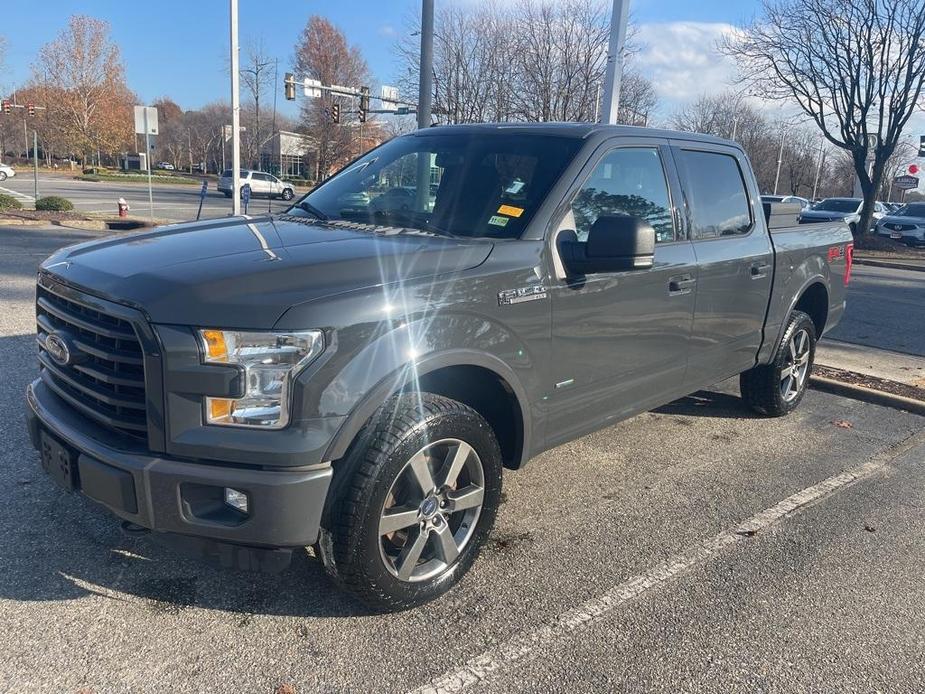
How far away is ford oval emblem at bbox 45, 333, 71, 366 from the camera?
2803 mm

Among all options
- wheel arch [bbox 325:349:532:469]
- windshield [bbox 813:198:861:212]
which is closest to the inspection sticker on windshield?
wheel arch [bbox 325:349:532:469]

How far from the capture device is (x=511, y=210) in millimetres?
3432

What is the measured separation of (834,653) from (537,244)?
1999mm

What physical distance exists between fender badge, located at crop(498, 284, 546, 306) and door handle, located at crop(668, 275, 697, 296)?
3.57ft

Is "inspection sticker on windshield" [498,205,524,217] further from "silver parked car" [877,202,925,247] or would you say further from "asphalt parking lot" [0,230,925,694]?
"silver parked car" [877,202,925,247]

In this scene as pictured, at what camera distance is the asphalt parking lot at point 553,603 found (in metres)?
2.58

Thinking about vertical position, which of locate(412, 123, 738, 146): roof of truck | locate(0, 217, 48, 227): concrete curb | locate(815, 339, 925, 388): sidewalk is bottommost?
locate(815, 339, 925, 388): sidewalk

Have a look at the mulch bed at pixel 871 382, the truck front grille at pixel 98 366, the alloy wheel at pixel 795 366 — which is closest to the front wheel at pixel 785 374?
the alloy wheel at pixel 795 366

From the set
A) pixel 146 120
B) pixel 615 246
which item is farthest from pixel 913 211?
pixel 615 246

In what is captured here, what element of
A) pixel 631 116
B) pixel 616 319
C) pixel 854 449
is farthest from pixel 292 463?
pixel 631 116

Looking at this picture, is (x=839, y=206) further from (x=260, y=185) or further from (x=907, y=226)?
(x=260, y=185)

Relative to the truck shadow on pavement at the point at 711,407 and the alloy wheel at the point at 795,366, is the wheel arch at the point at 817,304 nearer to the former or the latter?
the alloy wheel at the point at 795,366

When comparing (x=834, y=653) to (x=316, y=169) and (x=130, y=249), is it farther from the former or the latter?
(x=316, y=169)

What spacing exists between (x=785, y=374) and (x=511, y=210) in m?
3.22
